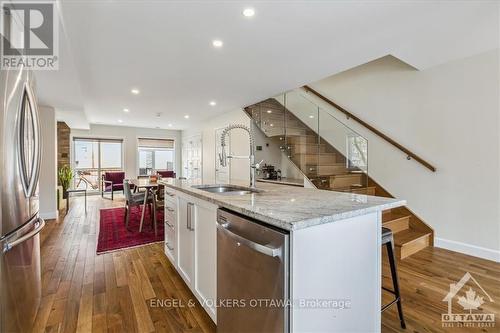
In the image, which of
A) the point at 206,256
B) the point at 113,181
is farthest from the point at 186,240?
the point at 113,181

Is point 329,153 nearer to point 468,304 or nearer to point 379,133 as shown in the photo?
point 379,133

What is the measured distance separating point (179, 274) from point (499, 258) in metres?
3.52

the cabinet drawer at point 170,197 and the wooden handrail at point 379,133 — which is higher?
the wooden handrail at point 379,133

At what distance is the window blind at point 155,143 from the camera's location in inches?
359

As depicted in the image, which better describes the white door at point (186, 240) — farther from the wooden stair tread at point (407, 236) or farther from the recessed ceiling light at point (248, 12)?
the wooden stair tread at point (407, 236)

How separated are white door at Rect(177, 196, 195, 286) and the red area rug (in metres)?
1.45

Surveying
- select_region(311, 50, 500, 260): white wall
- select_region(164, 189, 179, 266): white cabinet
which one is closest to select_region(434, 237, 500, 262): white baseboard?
select_region(311, 50, 500, 260): white wall

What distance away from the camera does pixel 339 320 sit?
121 centimetres

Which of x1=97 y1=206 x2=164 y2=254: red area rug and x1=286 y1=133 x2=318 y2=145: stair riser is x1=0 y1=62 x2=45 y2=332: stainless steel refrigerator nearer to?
x1=97 y1=206 x2=164 y2=254: red area rug

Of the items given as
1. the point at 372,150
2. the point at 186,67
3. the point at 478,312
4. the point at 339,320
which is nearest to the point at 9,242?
the point at 339,320

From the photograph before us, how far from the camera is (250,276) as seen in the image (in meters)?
1.23

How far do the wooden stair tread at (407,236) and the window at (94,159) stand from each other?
8.73m

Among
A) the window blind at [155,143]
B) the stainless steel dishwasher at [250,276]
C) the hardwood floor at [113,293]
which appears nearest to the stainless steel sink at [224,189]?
the stainless steel dishwasher at [250,276]

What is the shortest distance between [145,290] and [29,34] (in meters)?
2.51
